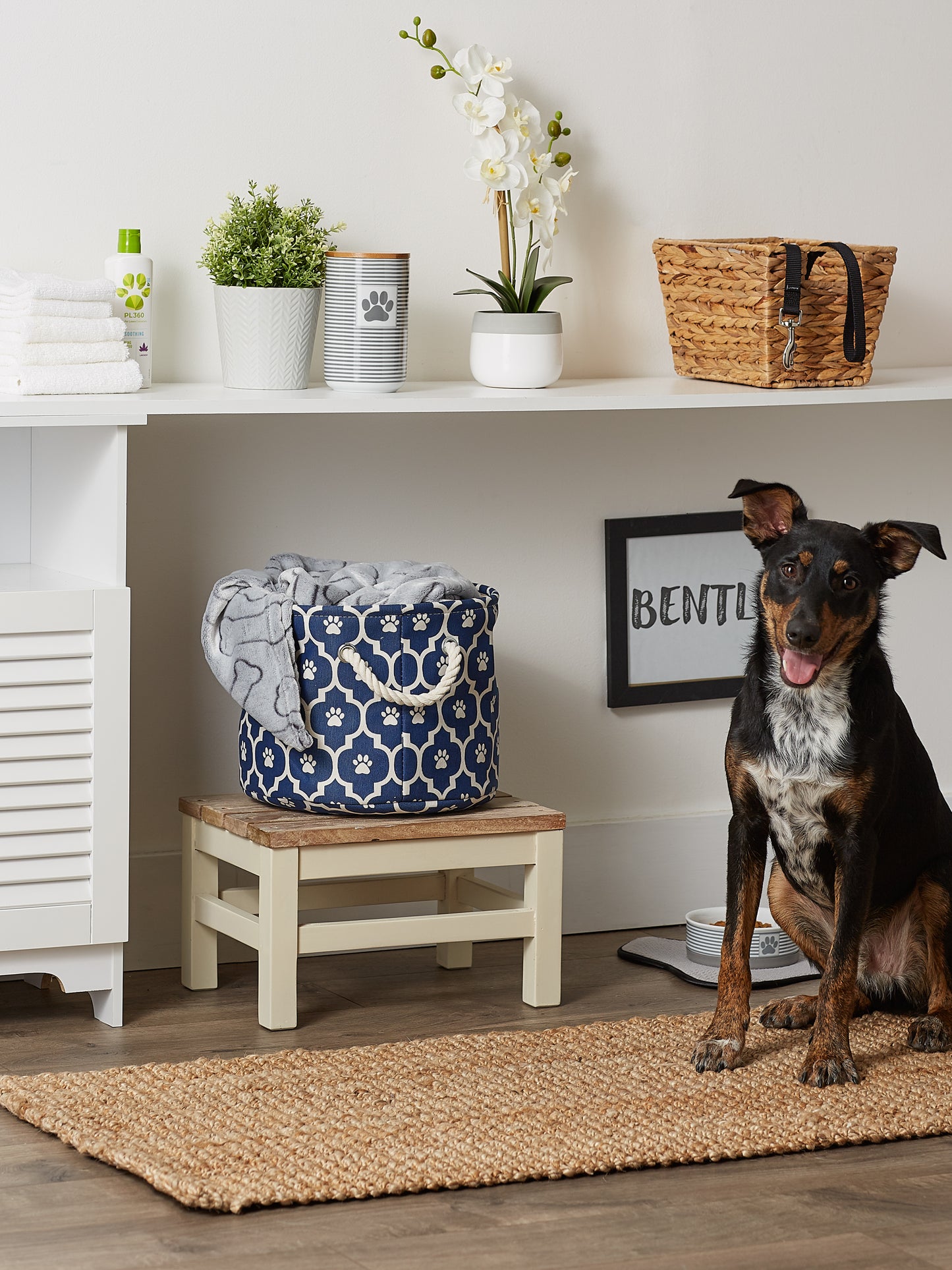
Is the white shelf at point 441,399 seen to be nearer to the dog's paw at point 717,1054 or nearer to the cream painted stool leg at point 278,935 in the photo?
the cream painted stool leg at point 278,935

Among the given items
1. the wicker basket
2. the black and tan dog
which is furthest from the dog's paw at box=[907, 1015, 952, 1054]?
the wicker basket

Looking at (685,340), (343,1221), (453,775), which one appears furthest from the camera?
(685,340)

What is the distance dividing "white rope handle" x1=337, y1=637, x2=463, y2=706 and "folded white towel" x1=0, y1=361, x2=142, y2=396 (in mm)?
512

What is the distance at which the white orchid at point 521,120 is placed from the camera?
9.46ft

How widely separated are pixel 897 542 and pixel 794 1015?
0.74m

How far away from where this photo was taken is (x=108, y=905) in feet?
8.36

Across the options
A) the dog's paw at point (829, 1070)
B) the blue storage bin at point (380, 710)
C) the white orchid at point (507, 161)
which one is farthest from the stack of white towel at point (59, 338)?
the dog's paw at point (829, 1070)

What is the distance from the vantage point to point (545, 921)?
2.74m

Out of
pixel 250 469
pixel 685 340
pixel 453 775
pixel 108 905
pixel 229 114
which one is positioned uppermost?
pixel 229 114

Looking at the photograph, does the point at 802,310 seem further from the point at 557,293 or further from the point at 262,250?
the point at 262,250

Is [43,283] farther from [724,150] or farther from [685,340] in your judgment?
[724,150]

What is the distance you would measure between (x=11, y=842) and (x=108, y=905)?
17 cm

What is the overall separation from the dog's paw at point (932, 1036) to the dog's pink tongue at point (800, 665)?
23.3 inches

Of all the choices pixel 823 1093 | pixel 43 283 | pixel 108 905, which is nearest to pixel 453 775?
pixel 108 905
